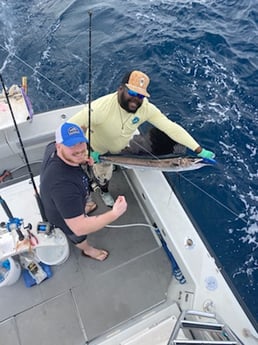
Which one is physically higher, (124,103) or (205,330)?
(124,103)

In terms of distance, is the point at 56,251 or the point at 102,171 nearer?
the point at 56,251

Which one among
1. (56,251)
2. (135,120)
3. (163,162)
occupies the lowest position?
(56,251)

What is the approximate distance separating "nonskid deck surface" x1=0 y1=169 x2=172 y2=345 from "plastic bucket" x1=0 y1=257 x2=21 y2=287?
0.32ft

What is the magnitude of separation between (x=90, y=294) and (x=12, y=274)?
66 centimetres

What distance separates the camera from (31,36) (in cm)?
642

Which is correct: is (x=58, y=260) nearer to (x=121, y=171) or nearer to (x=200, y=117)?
(x=121, y=171)

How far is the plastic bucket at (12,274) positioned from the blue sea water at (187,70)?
6.19 ft

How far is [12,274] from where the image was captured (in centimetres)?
270

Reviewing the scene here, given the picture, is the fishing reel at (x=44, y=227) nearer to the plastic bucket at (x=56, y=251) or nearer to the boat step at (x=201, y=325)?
the plastic bucket at (x=56, y=251)

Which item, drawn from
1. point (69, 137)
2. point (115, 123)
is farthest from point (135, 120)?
point (69, 137)

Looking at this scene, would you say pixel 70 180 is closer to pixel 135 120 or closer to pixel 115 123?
pixel 115 123

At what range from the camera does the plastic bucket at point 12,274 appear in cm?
267

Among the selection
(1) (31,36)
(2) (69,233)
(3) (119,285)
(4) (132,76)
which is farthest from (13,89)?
→ (1) (31,36)

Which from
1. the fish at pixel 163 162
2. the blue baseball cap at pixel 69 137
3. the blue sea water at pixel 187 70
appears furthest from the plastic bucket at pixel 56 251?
the blue sea water at pixel 187 70
